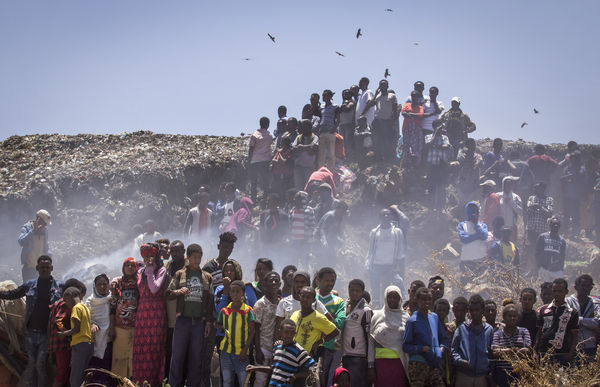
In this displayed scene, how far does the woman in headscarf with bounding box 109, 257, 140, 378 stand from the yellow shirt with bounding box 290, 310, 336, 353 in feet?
7.70

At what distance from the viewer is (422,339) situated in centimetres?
651

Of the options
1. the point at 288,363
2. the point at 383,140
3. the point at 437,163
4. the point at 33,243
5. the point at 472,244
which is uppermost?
the point at 383,140

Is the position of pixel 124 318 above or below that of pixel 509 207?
below

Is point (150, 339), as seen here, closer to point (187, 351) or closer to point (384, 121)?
point (187, 351)

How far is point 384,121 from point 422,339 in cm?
1000

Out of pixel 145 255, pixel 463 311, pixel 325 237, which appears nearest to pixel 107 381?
pixel 145 255

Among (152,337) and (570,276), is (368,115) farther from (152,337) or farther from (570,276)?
(152,337)

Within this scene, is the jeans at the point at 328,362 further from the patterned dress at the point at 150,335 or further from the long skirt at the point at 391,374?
the patterned dress at the point at 150,335

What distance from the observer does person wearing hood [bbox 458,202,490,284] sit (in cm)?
1123

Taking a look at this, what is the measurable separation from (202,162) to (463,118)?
745cm

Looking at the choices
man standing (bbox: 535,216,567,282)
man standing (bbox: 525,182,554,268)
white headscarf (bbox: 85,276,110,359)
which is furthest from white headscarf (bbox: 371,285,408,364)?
man standing (bbox: 525,182,554,268)

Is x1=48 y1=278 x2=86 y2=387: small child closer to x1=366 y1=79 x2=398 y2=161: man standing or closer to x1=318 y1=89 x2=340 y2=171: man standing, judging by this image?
x1=318 y1=89 x2=340 y2=171: man standing

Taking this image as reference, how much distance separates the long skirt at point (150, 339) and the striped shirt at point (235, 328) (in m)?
0.92

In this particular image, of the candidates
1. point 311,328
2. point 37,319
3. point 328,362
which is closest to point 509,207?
point 328,362
